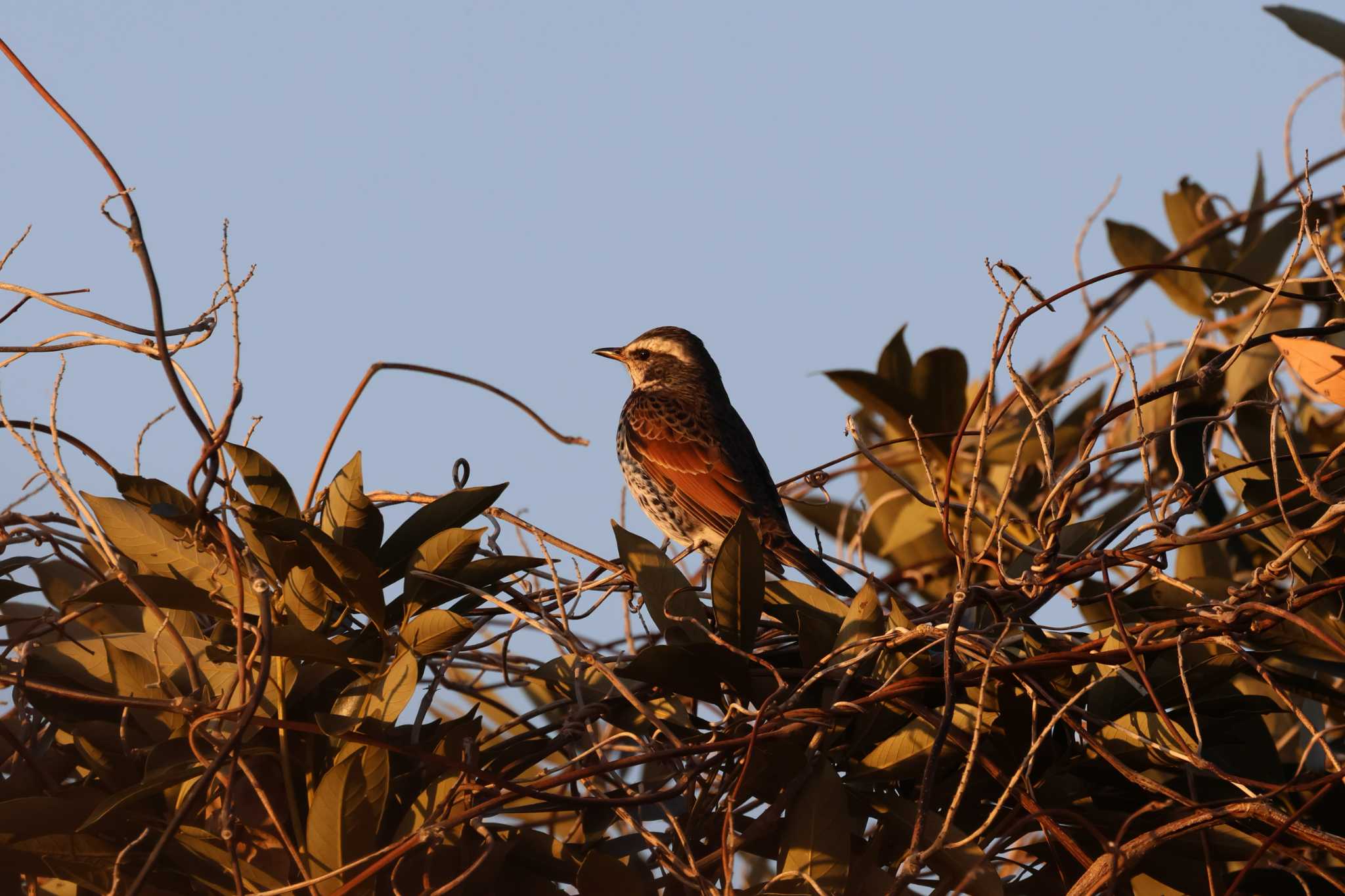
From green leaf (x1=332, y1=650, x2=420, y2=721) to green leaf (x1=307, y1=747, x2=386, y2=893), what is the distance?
0.34 ft

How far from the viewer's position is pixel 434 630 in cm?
257

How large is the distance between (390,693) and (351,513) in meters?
0.42

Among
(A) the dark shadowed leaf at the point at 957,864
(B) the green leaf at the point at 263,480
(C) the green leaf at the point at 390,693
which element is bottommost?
(A) the dark shadowed leaf at the point at 957,864

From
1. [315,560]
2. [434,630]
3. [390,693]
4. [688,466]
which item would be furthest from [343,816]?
[688,466]

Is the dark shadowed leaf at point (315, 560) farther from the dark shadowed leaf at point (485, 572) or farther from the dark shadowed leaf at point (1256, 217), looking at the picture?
the dark shadowed leaf at point (1256, 217)

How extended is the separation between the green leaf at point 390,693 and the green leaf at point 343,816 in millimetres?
104

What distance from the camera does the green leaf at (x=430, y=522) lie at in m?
2.81

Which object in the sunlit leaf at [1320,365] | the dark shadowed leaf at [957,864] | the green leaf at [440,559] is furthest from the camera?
the green leaf at [440,559]

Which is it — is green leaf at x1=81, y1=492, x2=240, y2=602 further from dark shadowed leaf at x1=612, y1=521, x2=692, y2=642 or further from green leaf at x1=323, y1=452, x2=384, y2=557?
dark shadowed leaf at x1=612, y1=521, x2=692, y2=642

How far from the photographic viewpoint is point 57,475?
269 centimetres

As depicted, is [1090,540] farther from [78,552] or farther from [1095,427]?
[78,552]

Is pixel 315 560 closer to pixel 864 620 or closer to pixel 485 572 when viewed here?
pixel 485 572

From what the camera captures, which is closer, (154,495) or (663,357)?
(154,495)

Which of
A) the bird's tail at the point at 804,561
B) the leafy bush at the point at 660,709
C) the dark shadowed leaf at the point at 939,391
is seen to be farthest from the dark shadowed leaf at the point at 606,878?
the bird's tail at the point at 804,561
